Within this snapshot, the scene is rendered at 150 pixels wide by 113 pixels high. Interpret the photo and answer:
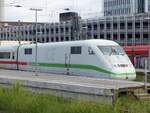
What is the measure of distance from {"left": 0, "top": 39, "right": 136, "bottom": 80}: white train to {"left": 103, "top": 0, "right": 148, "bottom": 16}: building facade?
189 feet

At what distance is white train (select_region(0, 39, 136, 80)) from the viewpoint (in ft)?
98.1

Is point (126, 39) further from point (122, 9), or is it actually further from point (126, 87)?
point (126, 87)

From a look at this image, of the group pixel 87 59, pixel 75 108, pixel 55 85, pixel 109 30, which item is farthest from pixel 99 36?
pixel 75 108

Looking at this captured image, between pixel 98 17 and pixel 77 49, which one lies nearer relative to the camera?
pixel 77 49

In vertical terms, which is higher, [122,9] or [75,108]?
[122,9]

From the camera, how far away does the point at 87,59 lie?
32.2m

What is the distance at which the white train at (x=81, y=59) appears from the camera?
29.9m

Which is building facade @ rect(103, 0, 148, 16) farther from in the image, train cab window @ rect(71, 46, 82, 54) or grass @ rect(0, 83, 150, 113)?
grass @ rect(0, 83, 150, 113)

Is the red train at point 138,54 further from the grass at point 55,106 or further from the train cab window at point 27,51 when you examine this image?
the grass at point 55,106

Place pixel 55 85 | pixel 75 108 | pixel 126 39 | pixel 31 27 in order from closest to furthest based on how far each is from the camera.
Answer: pixel 75 108, pixel 55 85, pixel 126 39, pixel 31 27

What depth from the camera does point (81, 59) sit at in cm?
3316

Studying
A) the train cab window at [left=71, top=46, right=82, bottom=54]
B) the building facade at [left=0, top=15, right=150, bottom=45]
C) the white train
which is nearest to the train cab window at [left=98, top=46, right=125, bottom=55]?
the white train

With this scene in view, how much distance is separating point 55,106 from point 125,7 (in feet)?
286

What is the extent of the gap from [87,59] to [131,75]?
3882mm
